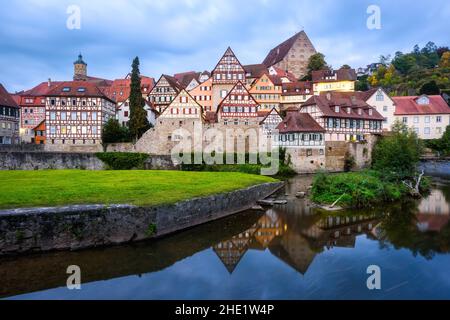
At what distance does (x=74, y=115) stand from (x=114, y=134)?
259 inches

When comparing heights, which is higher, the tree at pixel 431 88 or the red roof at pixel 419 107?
the tree at pixel 431 88

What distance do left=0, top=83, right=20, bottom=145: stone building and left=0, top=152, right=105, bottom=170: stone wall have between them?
63.8 ft

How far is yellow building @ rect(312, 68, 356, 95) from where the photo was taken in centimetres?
6588

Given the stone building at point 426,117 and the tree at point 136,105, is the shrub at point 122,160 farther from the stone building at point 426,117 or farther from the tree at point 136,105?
the stone building at point 426,117

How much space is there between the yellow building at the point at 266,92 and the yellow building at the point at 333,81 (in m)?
11.7

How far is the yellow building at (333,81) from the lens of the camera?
6588 cm

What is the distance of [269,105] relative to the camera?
190 feet

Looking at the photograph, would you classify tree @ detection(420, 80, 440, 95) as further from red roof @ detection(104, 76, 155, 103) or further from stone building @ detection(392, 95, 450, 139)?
red roof @ detection(104, 76, 155, 103)

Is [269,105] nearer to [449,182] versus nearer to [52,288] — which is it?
[449,182]

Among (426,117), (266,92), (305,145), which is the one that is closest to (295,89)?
(266,92)

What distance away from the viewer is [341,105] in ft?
151

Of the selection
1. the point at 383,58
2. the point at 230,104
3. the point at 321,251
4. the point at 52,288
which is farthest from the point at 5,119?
the point at 383,58

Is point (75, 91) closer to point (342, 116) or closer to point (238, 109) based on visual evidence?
point (238, 109)

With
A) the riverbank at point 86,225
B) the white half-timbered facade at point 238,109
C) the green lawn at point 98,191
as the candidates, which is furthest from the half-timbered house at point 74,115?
the riverbank at point 86,225
